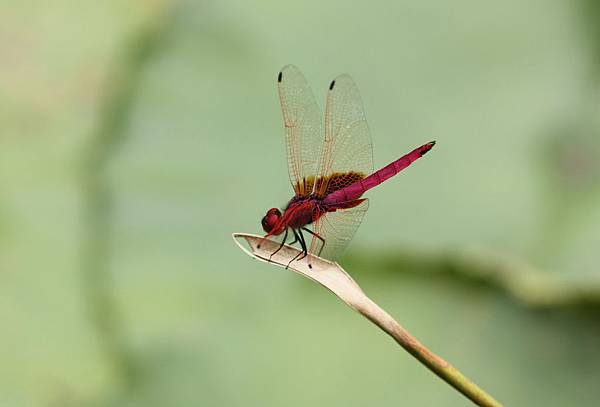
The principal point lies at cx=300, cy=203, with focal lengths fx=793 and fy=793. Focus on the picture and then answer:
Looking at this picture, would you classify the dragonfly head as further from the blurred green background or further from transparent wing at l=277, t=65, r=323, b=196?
the blurred green background

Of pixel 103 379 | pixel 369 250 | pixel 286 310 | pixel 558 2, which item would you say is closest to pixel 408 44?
pixel 558 2

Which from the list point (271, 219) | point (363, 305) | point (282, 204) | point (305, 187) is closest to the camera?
point (363, 305)

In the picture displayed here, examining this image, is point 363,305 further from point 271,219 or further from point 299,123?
point 299,123

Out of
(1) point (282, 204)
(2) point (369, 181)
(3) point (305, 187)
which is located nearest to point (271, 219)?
(3) point (305, 187)

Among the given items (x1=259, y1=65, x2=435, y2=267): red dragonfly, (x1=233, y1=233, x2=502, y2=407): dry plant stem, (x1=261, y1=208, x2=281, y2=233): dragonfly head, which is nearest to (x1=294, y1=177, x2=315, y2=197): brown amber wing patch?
(x1=259, y1=65, x2=435, y2=267): red dragonfly

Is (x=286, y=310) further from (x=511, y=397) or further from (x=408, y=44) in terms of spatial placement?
(x=408, y=44)

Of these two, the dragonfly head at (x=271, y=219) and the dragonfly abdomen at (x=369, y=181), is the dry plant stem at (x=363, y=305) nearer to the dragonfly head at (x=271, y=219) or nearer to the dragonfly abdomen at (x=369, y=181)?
the dragonfly head at (x=271, y=219)

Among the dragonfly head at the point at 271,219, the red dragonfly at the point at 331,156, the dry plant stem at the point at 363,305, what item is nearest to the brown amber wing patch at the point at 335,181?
the red dragonfly at the point at 331,156

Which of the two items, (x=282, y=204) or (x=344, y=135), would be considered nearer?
(x=344, y=135)

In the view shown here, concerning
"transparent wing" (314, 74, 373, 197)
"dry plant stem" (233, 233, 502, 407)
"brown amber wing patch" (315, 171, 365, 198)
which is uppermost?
"transparent wing" (314, 74, 373, 197)
